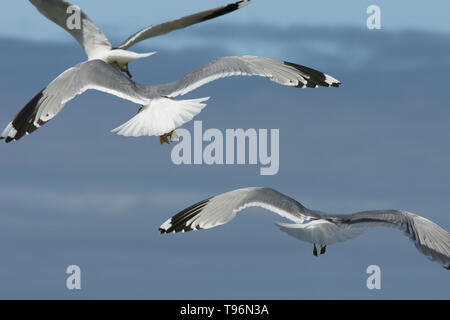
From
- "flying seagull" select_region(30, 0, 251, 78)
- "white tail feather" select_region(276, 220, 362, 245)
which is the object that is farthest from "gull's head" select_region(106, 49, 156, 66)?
"white tail feather" select_region(276, 220, 362, 245)

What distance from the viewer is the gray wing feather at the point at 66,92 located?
18.7 ft

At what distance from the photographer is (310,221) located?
218 inches

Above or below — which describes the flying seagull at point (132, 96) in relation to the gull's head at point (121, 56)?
below

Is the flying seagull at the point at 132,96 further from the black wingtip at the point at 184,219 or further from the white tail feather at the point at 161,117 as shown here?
the black wingtip at the point at 184,219

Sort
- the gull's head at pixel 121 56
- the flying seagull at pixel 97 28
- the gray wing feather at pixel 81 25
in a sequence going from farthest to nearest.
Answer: the gray wing feather at pixel 81 25 → the flying seagull at pixel 97 28 → the gull's head at pixel 121 56

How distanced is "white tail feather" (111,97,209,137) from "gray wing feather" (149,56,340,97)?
0.18 metres

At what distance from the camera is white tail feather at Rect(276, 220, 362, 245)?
209 inches

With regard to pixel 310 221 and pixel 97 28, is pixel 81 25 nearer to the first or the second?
pixel 97 28

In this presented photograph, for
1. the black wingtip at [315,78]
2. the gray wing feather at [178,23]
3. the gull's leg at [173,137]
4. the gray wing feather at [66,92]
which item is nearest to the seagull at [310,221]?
the gull's leg at [173,137]

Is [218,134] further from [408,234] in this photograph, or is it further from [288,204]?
[408,234]

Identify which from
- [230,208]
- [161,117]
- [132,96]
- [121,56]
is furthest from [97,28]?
[230,208]

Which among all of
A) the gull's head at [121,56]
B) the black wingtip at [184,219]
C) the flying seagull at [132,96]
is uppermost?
the gull's head at [121,56]

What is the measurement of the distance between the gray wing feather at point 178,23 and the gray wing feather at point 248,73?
2.14 ft

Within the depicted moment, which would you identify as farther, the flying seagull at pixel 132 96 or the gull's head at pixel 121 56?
the gull's head at pixel 121 56
